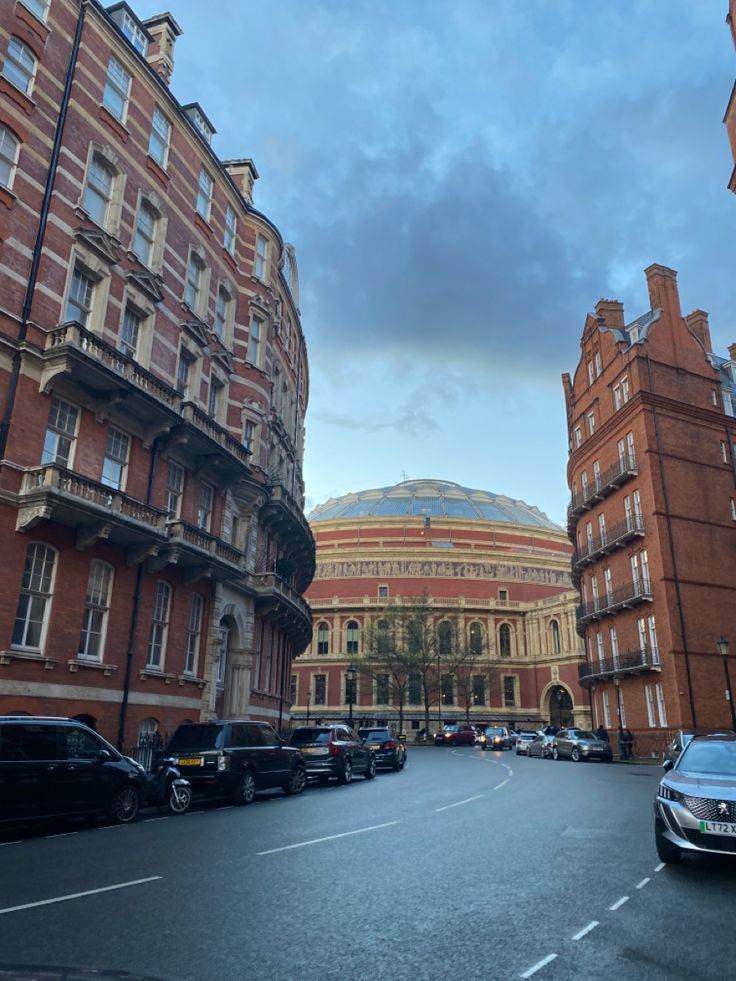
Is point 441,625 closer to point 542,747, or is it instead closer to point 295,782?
point 542,747

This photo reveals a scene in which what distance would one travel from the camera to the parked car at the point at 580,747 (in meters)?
35.1

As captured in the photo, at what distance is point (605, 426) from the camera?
43250mm

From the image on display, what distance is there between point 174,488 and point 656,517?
2456 cm

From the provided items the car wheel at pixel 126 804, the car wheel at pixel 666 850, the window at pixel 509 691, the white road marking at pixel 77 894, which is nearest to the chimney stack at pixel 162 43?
the car wheel at pixel 126 804

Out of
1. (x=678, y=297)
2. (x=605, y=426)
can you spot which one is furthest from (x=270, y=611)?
(x=678, y=297)

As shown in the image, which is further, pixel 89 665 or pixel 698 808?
pixel 89 665

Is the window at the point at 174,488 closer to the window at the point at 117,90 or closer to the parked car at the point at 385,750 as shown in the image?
the window at the point at 117,90

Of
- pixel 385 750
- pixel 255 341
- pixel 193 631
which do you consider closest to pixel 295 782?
pixel 193 631

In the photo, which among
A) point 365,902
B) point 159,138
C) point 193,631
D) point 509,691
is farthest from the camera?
point 509,691

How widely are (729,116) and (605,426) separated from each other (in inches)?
750

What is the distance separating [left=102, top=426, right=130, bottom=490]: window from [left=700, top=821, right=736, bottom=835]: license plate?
16.9 metres

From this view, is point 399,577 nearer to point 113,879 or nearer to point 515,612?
point 515,612

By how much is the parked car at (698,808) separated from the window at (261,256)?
2737 centimetres

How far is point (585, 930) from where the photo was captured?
243 inches
